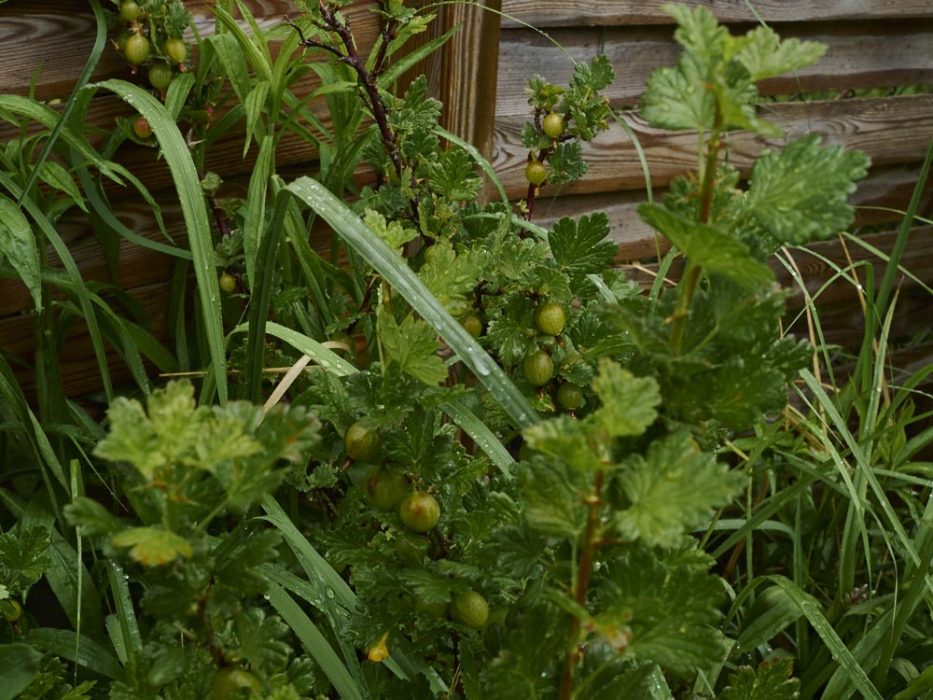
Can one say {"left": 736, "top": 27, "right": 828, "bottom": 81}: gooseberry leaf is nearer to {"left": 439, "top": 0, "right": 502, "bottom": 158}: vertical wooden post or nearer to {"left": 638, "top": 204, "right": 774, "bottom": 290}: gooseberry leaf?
{"left": 638, "top": 204, "right": 774, "bottom": 290}: gooseberry leaf

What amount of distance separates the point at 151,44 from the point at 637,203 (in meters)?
1.19

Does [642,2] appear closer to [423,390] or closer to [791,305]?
[791,305]

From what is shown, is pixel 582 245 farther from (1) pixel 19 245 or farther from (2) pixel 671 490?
(1) pixel 19 245

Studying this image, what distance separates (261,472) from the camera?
496mm

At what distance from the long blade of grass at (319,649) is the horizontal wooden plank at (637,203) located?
1113 millimetres

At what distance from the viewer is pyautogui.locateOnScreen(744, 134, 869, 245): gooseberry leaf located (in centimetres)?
49

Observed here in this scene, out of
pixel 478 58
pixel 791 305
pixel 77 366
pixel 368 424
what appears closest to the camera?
pixel 368 424

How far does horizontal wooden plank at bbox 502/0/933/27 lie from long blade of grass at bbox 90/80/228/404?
27.3 inches

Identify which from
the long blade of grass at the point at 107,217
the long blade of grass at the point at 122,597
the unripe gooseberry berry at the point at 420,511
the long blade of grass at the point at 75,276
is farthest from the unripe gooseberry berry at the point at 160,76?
the unripe gooseberry berry at the point at 420,511

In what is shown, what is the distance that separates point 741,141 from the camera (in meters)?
2.35

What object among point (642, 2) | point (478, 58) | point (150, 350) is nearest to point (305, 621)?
point (150, 350)

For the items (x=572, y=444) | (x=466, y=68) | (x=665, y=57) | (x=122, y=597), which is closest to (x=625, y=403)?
(x=572, y=444)

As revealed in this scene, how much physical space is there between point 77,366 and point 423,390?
0.98 m

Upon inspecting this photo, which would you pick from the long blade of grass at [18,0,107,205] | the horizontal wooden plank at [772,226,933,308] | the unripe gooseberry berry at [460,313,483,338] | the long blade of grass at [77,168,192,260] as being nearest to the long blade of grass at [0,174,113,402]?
the long blade of grass at [18,0,107,205]
